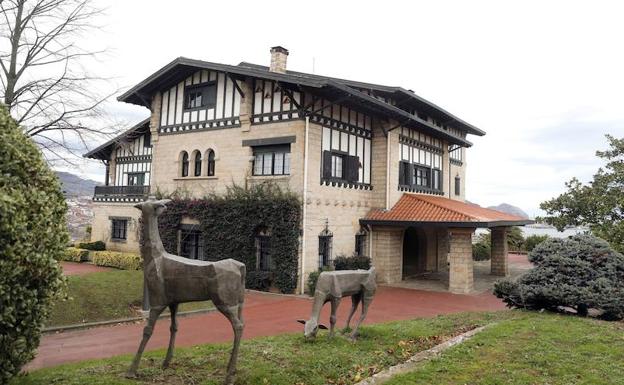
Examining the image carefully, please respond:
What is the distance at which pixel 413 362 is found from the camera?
297 inches

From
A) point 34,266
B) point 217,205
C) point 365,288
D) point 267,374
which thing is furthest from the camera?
point 217,205

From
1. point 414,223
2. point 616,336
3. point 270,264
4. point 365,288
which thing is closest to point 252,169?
point 270,264

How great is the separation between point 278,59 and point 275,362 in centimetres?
1465

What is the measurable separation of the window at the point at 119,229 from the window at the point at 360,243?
569 inches

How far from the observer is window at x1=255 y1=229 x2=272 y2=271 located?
1734cm

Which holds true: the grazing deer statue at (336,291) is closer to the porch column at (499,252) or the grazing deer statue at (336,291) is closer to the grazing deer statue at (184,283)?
the grazing deer statue at (184,283)

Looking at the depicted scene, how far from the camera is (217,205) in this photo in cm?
1830

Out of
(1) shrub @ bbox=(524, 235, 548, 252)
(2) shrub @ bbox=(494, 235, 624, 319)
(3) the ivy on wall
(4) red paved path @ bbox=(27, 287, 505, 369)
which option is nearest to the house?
(3) the ivy on wall

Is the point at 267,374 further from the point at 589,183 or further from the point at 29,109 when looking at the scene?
the point at 589,183

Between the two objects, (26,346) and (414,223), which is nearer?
(26,346)

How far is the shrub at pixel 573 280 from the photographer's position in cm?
1093

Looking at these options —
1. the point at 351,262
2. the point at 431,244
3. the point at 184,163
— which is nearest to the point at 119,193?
the point at 184,163

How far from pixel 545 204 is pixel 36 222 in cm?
2051

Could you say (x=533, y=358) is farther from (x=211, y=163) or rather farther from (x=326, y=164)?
(x=211, y=163)
